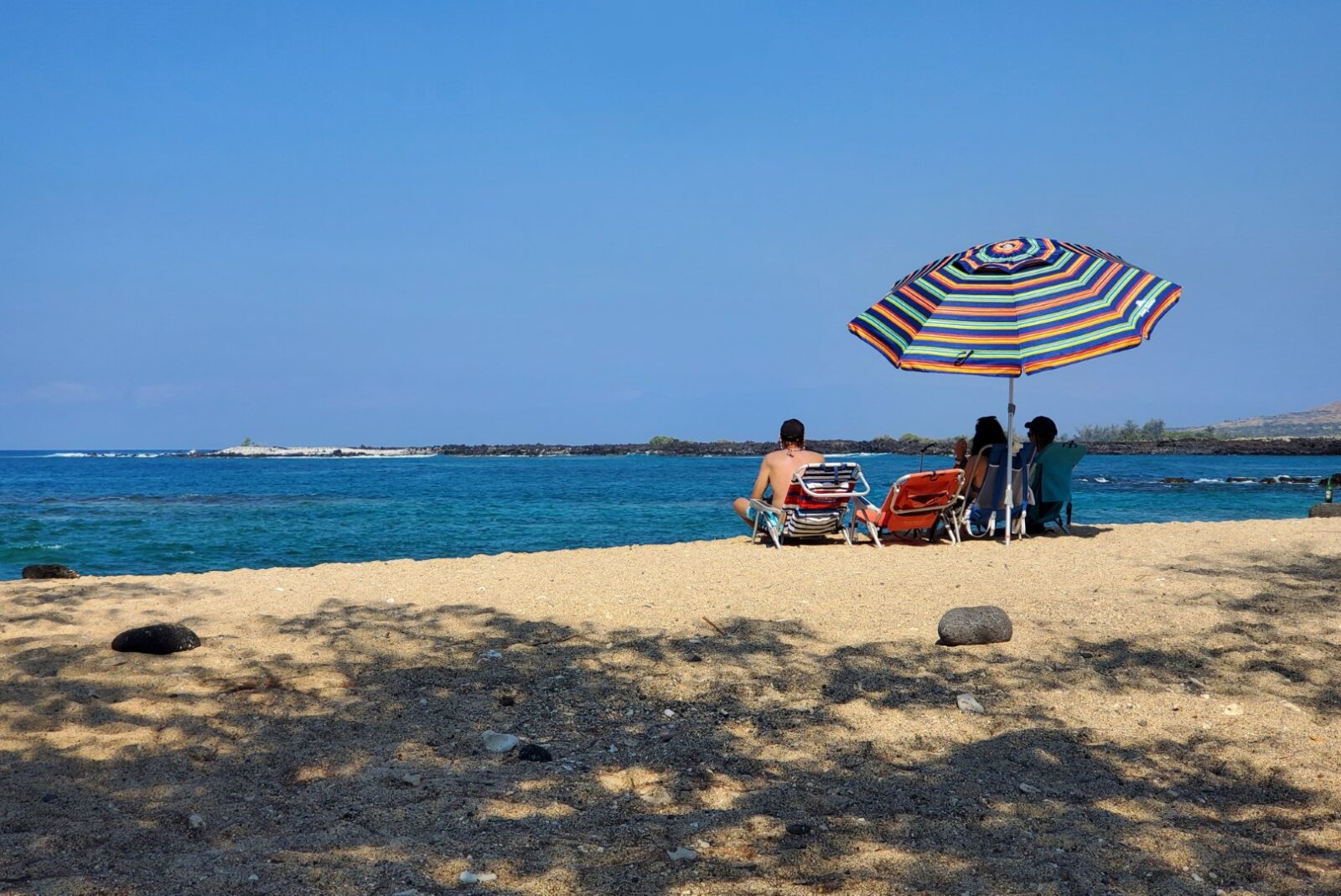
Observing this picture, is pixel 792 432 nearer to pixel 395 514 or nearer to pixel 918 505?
pixel 918 505

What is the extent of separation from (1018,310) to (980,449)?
1765 millimetres

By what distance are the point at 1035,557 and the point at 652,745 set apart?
5.67 meters

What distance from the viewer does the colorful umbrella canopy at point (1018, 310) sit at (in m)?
8.70

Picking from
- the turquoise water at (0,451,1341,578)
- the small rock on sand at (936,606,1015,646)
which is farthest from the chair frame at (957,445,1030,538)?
the turquoise water at (0,451,1341,578)

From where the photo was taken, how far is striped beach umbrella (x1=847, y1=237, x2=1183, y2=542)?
343 inches

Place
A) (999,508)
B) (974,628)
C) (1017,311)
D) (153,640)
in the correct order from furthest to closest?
(999,508)
(1017,311)
(974,628)
(153,640)

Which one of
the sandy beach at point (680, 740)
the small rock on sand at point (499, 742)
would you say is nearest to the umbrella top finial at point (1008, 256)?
the sandy beach at point (680, 740)

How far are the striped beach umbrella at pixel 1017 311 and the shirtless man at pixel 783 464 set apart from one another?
1.29 meters

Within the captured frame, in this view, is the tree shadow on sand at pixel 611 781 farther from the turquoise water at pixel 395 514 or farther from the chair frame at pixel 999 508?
the turquoise water at pixel 395 514

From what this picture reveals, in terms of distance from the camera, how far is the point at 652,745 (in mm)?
4219

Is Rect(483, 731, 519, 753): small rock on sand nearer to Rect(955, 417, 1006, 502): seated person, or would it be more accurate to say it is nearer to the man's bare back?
the man's bare back

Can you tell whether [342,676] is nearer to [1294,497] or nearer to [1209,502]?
[1209,502]

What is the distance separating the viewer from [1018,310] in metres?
9.05

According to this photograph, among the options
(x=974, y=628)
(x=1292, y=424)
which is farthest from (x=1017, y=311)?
(x=1292, y=424)
